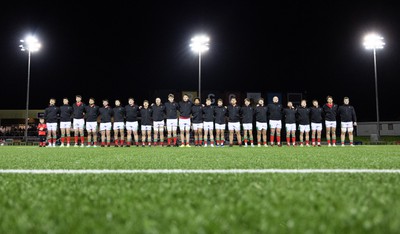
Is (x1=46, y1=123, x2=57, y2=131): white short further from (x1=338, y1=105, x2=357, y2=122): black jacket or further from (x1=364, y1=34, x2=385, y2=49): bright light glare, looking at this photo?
(x1=364, y1=34, x2=385, y2=49): bright light glare

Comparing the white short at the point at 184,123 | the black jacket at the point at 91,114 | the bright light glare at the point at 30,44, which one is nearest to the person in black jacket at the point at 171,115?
the white short at the point at 184,123

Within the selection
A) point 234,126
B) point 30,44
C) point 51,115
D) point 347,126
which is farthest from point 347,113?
point 30,44

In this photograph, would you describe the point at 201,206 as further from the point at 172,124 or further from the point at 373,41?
the point at 373,41

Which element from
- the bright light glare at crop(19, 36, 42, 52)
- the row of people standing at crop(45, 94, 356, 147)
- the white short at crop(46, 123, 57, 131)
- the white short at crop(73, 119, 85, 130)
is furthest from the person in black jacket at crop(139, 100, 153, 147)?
the bright light glare at crop(19, 36, 42, 52)

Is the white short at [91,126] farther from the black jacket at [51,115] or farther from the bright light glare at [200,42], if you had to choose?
the bright light glare at [200,42]

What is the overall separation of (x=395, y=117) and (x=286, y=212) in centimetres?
6827

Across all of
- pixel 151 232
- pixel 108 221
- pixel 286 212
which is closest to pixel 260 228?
pixel 286 212

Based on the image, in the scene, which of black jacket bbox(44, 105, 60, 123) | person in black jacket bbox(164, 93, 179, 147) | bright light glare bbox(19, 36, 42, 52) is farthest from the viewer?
bright light glare bbox(19, 36, 42, 52)

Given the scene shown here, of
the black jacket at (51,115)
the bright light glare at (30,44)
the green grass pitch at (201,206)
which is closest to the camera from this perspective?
the green grass pitch at (201,206)

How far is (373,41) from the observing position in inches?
1018

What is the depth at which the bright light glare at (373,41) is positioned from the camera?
25875 millimetres

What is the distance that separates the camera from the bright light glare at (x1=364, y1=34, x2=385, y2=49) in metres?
25.9

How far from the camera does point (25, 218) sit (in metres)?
1.51

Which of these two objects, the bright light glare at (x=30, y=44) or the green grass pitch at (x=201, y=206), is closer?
the green grass pitch at (x=201, y=206)
